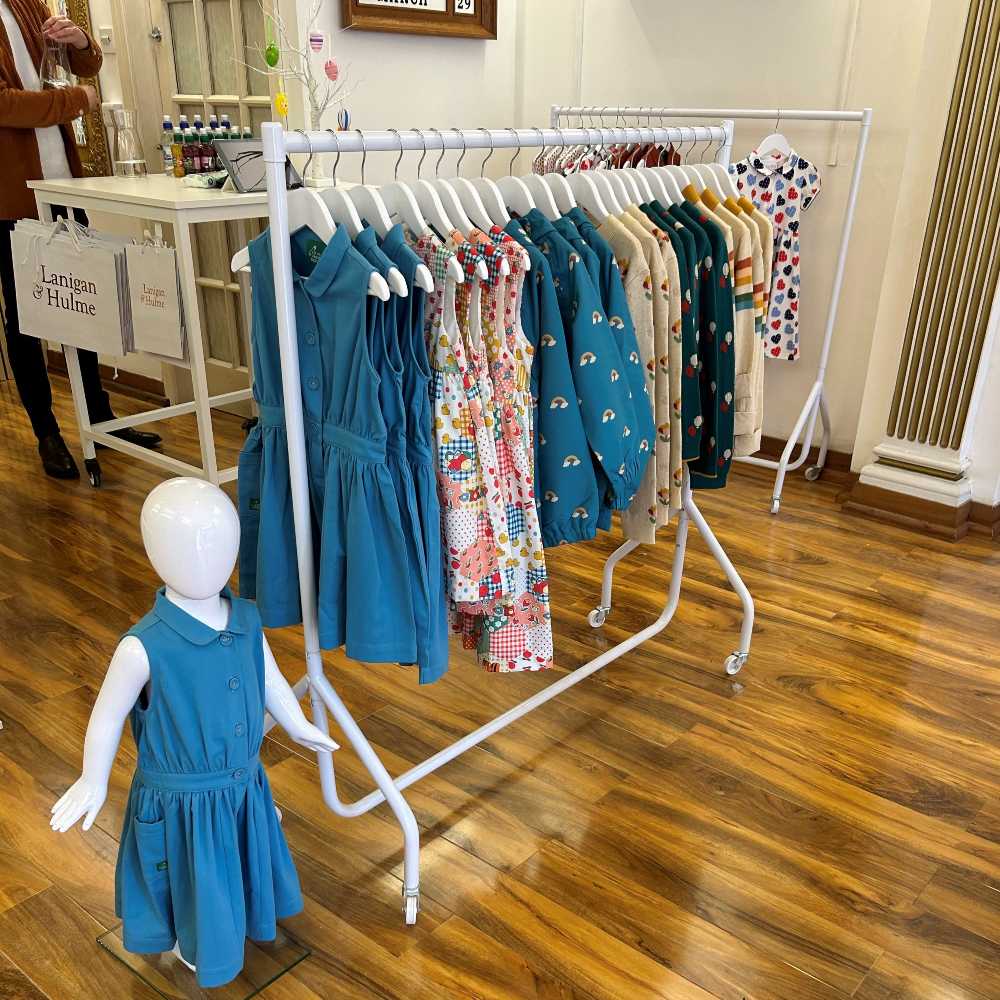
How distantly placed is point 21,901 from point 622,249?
1.54 metres

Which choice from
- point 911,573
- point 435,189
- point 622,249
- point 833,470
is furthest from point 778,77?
point 435,189

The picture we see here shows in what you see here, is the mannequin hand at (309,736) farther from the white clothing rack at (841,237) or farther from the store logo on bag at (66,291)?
the store logo on bag at (66,291)

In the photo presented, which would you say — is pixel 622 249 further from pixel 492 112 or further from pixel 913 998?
pixel 492 112

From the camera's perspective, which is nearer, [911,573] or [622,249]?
[622,249]

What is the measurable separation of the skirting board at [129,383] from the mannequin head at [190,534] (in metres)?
3.15

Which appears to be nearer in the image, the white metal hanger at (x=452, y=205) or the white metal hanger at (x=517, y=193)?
the white metal hanger at (x=452, y=205)

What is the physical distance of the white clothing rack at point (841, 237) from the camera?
10.2 ft

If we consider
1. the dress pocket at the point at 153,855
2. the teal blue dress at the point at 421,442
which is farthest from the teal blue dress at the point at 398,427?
the dress pocket at the point at 153,855

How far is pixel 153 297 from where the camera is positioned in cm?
279

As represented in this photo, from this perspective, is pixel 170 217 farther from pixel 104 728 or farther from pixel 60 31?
pixel 104 728

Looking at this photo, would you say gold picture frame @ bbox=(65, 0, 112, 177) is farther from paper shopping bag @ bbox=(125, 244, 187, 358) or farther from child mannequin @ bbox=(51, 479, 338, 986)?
child mannequin @ bbox=(51, 479, 338, 986)

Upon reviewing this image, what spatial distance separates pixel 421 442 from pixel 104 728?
585mm

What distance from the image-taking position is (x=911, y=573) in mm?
2877

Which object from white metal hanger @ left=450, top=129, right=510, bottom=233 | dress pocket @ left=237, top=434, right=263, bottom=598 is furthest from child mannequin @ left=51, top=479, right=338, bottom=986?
white metal hanger @ left=450, top=129, right=510, bottom=233
